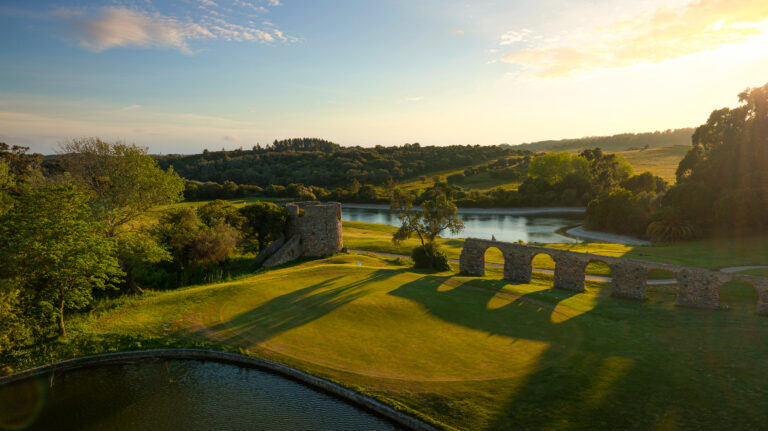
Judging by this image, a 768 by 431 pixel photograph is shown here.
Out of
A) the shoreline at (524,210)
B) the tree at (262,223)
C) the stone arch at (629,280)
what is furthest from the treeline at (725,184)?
the tree at (262,223)

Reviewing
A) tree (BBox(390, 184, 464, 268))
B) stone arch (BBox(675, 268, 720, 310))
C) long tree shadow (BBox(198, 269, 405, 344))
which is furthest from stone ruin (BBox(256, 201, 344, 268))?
stone arch (BBox(675, 268, 720, 310))

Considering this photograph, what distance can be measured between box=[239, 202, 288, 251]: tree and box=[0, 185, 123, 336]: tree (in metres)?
19.6

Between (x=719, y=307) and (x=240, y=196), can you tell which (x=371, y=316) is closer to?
(x=719, y=307)

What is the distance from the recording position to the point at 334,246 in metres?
39.7

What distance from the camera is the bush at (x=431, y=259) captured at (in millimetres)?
32781

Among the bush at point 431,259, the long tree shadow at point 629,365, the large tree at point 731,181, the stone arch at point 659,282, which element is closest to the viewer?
the long tree shadow at point 629,365

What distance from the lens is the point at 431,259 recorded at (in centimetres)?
3300

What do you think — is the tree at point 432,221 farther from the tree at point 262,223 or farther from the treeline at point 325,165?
the treeline at point 325,165

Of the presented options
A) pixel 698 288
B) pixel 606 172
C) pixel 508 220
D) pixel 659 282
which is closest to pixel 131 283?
pixel 698 288

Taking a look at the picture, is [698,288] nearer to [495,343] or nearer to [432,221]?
[495,343]

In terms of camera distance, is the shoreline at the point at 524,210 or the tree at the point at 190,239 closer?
the tree at the point at 190,239

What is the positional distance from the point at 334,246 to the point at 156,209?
53.7 feet

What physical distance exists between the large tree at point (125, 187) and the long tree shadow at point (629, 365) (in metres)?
19.7

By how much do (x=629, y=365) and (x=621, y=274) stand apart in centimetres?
1071
